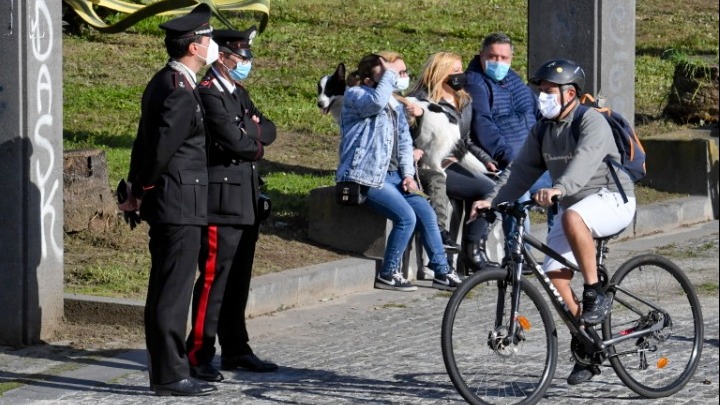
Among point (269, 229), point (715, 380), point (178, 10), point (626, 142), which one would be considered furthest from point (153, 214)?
point (178, 10)

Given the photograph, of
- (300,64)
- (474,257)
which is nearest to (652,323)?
(474,257)

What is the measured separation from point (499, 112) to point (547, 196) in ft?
12.2

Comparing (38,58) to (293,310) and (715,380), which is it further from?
(715,380)

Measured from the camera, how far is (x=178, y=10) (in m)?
14.8

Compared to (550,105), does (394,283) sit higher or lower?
lower

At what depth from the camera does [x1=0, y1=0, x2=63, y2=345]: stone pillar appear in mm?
7738

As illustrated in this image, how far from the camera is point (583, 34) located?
39.6ft

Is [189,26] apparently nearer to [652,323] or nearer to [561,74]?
[561,74]

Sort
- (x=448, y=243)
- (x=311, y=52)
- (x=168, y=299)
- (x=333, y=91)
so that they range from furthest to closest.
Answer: (x=311, y=52), (x=448, y=243), (x=333, y=91), (x=168, y=299)

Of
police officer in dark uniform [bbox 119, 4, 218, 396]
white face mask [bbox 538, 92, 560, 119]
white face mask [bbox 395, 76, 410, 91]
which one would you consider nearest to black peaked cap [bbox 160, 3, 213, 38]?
police officer in dark uniform [bbox 119, 4, 218, 396]

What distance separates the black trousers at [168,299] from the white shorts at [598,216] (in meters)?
1.71

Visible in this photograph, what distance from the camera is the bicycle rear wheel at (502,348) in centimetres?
647

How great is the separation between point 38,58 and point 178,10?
23.1 feet

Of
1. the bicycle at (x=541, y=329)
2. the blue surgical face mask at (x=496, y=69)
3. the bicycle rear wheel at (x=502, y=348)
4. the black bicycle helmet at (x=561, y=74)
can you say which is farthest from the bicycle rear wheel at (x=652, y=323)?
the blue surgical face mask at (x=496, y=69)
